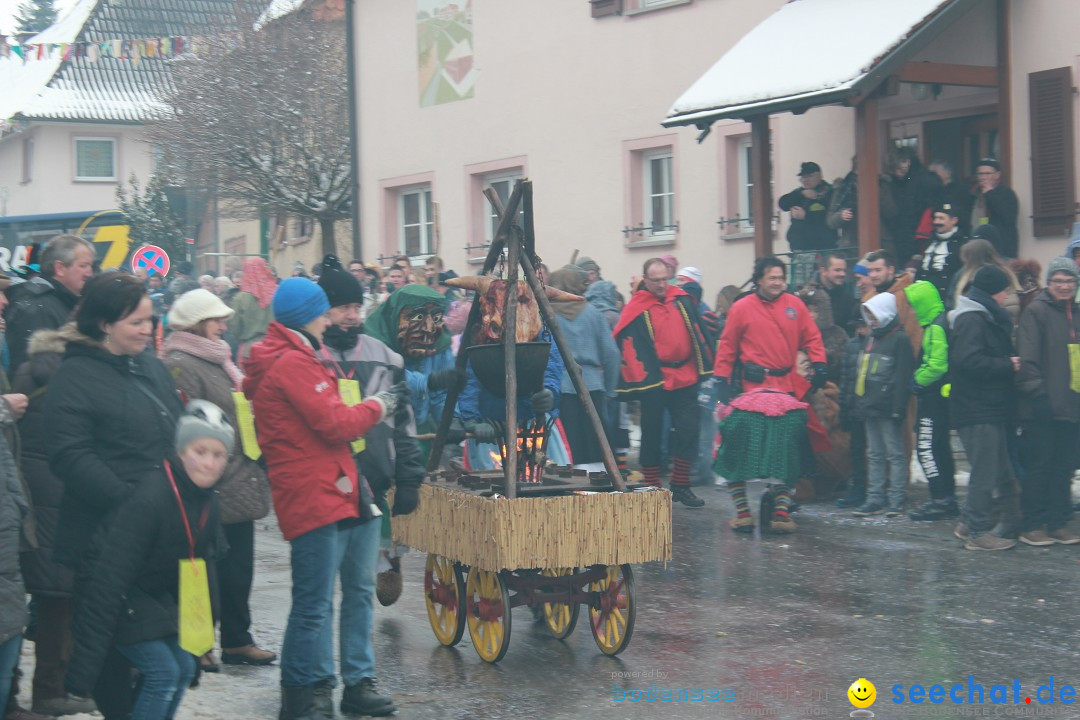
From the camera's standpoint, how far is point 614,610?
290 inches

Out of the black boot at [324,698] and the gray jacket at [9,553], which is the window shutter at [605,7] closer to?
the black boot at [324,698]

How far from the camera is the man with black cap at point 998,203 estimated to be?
551 inches

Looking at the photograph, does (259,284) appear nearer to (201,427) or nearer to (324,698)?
(324,698)

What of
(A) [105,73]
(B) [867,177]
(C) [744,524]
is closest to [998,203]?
(B) [867,177]

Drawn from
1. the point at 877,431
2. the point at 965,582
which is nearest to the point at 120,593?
the point at 965,582

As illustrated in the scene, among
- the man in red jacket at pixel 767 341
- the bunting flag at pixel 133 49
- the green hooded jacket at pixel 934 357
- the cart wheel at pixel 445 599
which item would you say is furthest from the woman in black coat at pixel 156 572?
the bunting flag at pixel 133 49

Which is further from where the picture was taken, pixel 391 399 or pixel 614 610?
pixel 614 610

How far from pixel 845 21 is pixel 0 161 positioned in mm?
45555

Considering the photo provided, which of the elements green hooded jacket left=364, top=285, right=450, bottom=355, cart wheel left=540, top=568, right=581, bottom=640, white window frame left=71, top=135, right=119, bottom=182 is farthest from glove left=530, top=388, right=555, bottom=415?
white window frame left=71, top=135, right=119, bottom=182

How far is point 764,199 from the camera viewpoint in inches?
648

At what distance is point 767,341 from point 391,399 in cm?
568

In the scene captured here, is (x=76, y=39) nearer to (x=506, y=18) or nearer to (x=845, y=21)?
(x=506, y=18)

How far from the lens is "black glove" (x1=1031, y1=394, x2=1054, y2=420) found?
10367 mm

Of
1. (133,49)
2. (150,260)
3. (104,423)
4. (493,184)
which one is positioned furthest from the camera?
(133,49)
